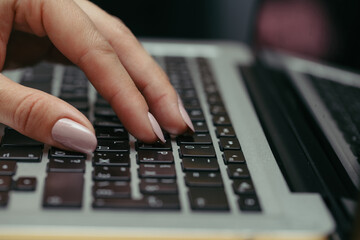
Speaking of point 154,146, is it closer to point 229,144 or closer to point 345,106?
point 229,144

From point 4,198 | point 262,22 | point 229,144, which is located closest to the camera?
point 4,198

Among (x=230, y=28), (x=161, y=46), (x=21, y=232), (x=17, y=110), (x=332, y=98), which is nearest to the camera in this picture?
(x=21, y=232)

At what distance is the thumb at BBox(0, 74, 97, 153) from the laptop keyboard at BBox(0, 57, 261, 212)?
0.04 ft

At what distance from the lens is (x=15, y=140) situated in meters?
0.41

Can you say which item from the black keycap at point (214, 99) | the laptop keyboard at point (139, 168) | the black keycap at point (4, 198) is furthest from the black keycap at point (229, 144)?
the black keycap at point (4, 198)

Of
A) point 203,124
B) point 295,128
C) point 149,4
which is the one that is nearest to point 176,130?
point 203,124

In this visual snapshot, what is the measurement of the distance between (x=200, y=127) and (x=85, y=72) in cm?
15

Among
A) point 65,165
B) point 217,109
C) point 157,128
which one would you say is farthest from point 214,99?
point 65,165

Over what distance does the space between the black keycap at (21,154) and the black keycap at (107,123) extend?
8 centimetres

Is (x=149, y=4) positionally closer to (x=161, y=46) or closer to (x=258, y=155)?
(x=161, y=46)

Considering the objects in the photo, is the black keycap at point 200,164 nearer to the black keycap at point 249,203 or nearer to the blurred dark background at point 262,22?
the black keycap at point 249,203

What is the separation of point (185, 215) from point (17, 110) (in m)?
0.19

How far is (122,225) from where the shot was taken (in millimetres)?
308

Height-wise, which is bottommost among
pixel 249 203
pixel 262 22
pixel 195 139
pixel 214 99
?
pixel 249 203
